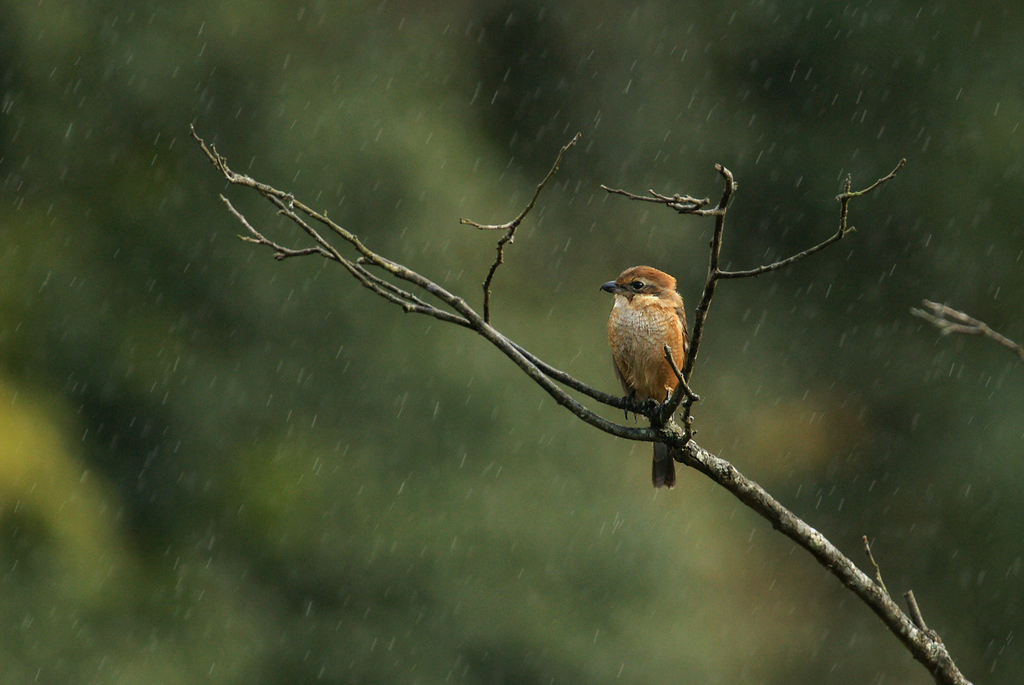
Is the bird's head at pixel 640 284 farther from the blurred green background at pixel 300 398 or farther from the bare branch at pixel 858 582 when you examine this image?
the blurred green background at pixel 300 398

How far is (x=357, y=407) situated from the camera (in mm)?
8836

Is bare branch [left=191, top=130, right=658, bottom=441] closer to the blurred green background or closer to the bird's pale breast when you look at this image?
the bird's pale breast

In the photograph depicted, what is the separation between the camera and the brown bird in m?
4.16

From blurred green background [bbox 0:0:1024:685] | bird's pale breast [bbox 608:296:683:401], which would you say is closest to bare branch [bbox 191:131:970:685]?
bird's pale breast [bbox 608:296:683:401]

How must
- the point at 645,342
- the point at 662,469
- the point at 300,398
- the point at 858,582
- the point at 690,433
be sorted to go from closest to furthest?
the point at 858,582 < the point at 690,433 < the point at 645,342 < the point at 662,469 < the point at 300,398

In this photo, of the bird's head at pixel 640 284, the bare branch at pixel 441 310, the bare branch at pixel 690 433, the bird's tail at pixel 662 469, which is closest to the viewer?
the bare branch at pixel 690 433

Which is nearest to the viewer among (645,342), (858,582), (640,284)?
(858,582)

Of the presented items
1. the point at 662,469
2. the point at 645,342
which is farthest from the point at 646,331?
Result: the point at 662,469

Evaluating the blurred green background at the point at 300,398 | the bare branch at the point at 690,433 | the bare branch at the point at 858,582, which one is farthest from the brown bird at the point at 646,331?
the blurred green background at the point at 300,398

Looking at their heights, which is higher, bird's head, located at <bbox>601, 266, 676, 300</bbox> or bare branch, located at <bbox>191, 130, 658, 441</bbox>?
bare branch, located at <bbox>191, 130, 658, 441</bbox>

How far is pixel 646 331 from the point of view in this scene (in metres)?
4.19

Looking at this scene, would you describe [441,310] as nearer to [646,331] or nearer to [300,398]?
[646,331]

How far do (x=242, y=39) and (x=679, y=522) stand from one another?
6127mm

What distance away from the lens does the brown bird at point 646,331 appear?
4.16m
